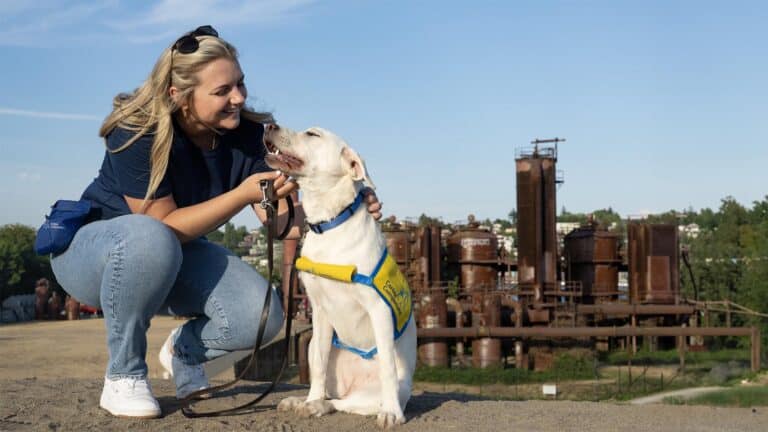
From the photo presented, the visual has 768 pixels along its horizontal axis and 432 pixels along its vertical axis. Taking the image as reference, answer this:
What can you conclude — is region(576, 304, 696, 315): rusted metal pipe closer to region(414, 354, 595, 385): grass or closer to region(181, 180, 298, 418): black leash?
region(414, 354, 595, 385): grass

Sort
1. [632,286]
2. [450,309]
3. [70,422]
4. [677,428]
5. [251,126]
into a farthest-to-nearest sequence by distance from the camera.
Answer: [632,286] → [450,309] → [251,126] → [677,428] → [70,422]

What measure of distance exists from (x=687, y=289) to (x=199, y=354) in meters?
47.9

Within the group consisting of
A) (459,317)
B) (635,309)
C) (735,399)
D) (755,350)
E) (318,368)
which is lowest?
(735,399)

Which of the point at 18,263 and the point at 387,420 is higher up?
the point at 18,263

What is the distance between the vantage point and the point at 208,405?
5.19 meters

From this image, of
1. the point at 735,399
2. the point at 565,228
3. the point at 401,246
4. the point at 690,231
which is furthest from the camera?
the point at 690,231

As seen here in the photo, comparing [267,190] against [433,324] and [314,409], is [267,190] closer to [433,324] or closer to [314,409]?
[314,409]

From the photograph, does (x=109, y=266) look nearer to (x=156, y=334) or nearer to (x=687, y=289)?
(x=156, y=334)

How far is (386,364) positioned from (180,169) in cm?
178

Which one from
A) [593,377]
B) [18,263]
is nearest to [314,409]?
[593,377]

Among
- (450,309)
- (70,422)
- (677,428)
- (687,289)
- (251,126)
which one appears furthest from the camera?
(687,289)

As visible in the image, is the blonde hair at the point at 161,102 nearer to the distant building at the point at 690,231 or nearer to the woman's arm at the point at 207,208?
the woman's arm at the point at 207,208

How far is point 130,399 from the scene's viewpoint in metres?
4.63

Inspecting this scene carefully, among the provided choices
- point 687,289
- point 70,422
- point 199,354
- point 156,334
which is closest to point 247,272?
point 199,354
